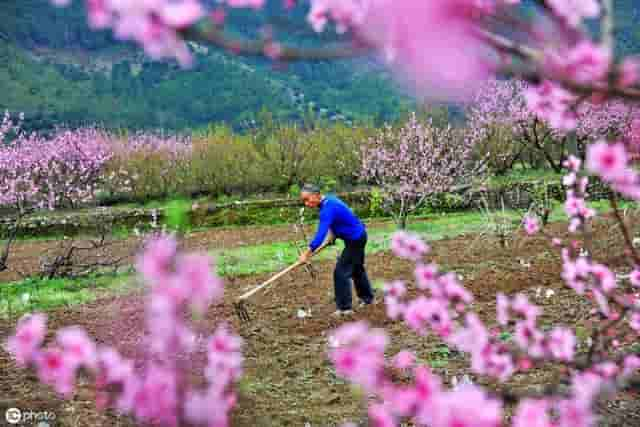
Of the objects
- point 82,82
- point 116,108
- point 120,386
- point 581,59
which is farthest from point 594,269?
point 82,82

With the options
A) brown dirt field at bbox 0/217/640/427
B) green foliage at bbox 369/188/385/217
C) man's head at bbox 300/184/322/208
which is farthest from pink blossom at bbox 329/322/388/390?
green foliage at bbox 369/188/385/217

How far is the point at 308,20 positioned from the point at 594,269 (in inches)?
74.2

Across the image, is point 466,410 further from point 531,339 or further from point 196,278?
point 531,339

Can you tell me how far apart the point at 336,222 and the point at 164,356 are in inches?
232

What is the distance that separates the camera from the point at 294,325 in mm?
6859

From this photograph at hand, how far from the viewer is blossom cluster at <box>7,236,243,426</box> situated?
3.89 ft

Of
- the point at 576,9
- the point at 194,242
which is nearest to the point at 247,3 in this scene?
the point at 576,9

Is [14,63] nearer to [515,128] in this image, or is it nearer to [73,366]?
[515,128]

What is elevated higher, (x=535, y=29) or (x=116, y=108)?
(x=535, y=29)

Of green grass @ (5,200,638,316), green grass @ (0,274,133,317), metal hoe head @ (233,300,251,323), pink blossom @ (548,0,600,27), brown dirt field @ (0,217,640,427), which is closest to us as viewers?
pink blossom @ (548,0,600,27)

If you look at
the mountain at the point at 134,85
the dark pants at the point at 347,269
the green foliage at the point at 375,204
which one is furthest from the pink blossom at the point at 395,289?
the mountain at the point at 134,85

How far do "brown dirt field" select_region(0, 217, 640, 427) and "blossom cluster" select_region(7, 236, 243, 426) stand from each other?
83.6 inches

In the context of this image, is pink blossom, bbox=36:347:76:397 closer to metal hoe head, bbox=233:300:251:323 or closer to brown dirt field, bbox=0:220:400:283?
metal hoe head, bbox=233:300:251:323

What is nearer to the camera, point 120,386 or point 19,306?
point 120,386
